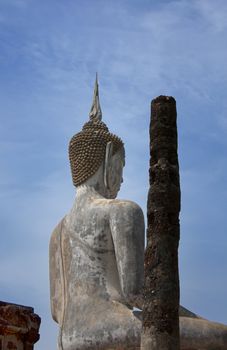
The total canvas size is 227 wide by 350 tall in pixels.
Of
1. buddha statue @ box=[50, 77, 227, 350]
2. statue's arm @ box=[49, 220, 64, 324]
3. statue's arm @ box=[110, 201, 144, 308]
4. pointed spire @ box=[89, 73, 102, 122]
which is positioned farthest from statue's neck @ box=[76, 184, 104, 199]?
pointed spire @ box=[89, 73, 102, 122]

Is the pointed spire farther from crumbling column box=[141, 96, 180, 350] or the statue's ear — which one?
crumbling column box=[141, 96, 180, 350]

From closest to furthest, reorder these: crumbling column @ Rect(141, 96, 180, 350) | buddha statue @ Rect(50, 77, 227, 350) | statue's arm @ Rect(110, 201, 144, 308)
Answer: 1. crumbling column @ Rect(141, 96, 180, 350)
2. buddha statue @ Rect(50, 77, 227, 350)
3. statue's arm @ Rect(110, 201, 144, 308)

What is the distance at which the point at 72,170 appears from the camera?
10.7 meters

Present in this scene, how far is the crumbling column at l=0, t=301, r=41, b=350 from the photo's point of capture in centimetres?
514

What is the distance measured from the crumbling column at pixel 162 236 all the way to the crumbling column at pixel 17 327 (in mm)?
2352

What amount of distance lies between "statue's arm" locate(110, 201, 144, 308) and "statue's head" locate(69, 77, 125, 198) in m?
0.70

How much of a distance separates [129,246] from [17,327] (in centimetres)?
445

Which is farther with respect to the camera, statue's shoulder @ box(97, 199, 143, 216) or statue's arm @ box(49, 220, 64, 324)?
statue's arm @ box(49, 220, 64, 324)

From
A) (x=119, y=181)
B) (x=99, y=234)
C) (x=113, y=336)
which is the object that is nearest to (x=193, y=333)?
(x=113, y=336)

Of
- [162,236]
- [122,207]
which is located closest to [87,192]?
[122,207]

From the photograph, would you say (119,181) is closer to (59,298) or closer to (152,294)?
(59,298)

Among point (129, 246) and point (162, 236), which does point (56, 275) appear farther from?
point (162, 236)

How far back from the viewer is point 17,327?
5.20 m

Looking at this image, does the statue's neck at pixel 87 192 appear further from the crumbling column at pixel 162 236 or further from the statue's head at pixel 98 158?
the crumbling column at pixel 162 236
